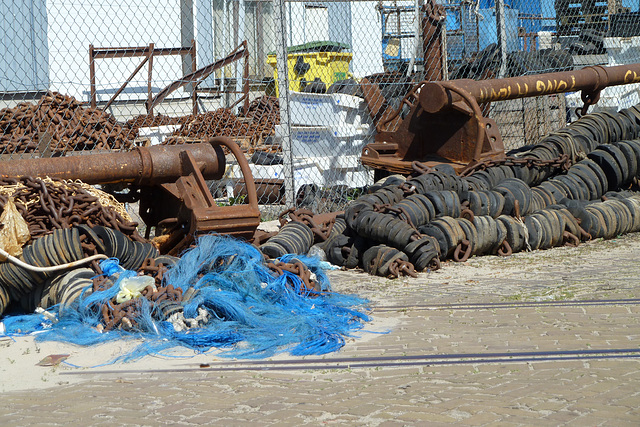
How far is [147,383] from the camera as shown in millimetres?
3949

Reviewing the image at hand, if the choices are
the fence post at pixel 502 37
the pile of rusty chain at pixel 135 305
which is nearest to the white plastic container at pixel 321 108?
the fence post at pixel 502 37

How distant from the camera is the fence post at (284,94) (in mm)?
8500

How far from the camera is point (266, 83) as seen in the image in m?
9.10

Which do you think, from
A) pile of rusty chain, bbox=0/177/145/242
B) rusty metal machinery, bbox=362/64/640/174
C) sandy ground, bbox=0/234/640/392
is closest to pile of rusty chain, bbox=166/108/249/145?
rusty metal machinery, bbox=362/64/640/174

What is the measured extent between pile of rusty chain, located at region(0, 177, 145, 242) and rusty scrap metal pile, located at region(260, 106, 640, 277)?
4.52 feet

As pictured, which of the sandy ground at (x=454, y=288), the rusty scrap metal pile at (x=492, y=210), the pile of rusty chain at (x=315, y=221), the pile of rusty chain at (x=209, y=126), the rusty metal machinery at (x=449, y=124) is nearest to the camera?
the sandy ground at (x=454, y=288)

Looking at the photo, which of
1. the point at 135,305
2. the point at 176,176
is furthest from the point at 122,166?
the point at 135,305

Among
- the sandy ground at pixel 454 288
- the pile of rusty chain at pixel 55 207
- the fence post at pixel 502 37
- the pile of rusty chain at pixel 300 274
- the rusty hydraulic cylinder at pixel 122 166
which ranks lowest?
the sandy ground at pixel 454 288

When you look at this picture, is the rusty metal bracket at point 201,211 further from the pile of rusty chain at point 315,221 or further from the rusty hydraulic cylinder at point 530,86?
the rusty hydraulic cylinder at point 530,86

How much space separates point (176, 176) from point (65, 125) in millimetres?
6692

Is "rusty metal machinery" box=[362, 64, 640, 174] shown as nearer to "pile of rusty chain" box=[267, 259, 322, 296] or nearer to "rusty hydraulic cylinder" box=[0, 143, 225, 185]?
"rusty hydraulic cylinder" box=[0, 143, 225, 185]

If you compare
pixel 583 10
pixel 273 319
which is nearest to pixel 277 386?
pixel 273 319

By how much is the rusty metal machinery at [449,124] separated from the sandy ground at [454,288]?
181 centimetres

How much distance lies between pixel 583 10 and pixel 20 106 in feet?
48.1
